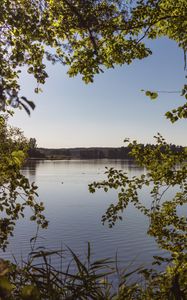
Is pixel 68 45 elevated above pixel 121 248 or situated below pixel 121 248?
above

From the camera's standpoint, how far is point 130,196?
25.6 feet

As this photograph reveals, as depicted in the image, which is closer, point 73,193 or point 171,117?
point 171,117

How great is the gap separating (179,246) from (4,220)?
347cm

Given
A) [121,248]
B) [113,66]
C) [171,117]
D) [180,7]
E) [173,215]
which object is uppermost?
[180,7]

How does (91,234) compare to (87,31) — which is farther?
(91,234)

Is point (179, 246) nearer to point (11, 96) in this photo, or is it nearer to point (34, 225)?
point (11, 96)

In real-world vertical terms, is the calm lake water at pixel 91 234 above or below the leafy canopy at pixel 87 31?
below

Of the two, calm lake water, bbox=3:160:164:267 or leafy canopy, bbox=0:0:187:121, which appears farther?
calm lake water, bbox=3:160:164:267

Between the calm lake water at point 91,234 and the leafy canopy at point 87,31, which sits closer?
the leafy canopy at point 87,31

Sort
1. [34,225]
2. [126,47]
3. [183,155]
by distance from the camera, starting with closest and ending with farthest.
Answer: [183,155] → [126,47] → [34,225]

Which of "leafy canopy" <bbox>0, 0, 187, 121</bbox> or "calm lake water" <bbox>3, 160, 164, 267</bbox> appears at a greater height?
"leafy canopy" <bbox>0, 0, 187, 121</bbox>

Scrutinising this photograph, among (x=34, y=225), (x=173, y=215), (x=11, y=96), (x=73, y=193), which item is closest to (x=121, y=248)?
Result: (x=34, y=225)

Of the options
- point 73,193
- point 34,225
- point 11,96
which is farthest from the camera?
point 73,193

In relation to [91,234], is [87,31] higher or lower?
higher
